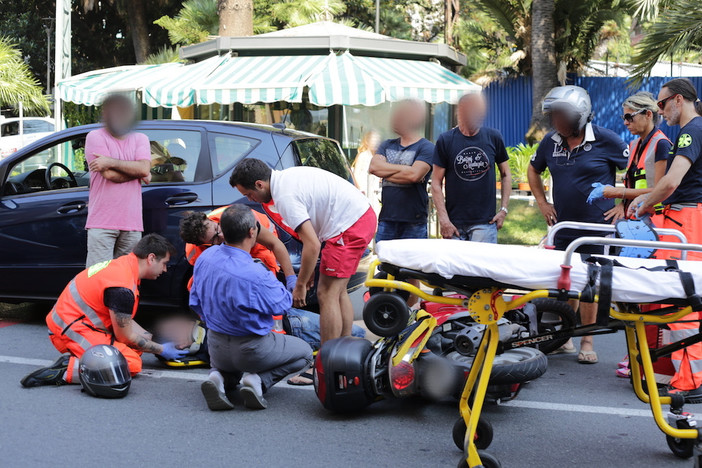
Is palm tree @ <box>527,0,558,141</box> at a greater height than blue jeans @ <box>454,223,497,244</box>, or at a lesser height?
greater

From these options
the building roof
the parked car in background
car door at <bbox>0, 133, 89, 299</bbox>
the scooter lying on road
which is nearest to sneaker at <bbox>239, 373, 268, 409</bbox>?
the scooter lying on road

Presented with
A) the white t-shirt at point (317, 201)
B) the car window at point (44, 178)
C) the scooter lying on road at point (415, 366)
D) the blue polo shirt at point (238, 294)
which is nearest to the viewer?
the scooter lying on road at point (415, 366)

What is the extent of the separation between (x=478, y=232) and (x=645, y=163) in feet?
4.22

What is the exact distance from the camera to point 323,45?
45.2 ft

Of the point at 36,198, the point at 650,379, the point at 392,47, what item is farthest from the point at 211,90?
the point at 650,379

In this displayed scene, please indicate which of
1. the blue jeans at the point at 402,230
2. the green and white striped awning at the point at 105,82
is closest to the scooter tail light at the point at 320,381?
the blue jeans at the point at 402,230

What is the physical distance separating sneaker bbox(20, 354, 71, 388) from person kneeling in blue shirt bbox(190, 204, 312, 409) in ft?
3.42

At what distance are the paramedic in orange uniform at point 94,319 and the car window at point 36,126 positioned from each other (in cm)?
1998

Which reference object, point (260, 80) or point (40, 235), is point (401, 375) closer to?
point (40, 235)

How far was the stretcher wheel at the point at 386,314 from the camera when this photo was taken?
147 inches

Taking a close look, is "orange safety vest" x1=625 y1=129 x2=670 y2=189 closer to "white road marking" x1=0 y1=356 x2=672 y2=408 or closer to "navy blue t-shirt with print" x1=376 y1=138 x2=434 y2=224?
"navy blue t-shirt with print" x1=376 y1=138 x2=434 y2=224

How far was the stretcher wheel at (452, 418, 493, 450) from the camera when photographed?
3885 millimetres

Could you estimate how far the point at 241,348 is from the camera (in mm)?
4684

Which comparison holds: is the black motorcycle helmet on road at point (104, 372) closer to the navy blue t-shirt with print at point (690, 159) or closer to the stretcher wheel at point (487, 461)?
the stretcher wheel at point (487, 461)
